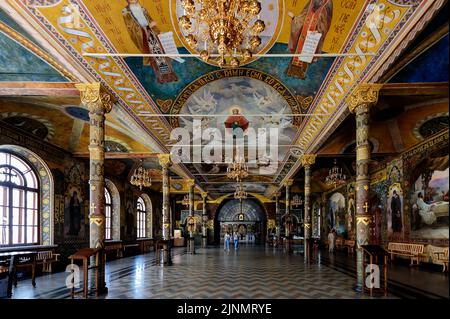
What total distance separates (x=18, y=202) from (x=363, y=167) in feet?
37.9

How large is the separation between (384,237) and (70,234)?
1443 centimetres

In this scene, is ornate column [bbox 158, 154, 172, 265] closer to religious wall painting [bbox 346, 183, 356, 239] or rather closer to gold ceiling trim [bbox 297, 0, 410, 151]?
gold ceiling trim [bbox 297, 0, 410, 151]

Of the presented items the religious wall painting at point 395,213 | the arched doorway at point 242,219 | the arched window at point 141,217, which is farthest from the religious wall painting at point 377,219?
the arched doorway at point 242,219

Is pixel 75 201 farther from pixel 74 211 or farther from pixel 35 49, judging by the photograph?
pixel 35 49

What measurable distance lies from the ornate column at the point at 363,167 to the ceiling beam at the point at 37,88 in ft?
22.4

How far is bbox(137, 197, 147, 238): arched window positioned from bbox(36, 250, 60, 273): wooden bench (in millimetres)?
12920

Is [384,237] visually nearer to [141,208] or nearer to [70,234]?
[70,234]

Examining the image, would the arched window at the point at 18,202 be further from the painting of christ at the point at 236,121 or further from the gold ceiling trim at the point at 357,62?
the gold ceiling trim at the point at 357,62

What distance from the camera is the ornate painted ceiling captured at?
6.19 metres

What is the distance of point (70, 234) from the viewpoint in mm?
14898

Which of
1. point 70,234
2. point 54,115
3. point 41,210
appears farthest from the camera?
point 70,234

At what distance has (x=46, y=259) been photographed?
12547 mm

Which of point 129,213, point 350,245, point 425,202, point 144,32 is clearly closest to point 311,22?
point 144,32
